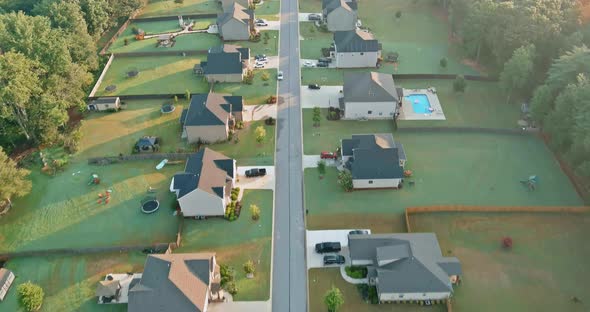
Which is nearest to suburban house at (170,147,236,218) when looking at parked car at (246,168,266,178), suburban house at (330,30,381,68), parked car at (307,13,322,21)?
parked car at (246,168,266,178)

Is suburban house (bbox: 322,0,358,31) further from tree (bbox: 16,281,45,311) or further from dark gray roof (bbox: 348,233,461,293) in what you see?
tree (bbox: 16,281,45,311)

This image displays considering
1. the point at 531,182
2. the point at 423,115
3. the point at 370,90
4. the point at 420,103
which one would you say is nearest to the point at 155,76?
the point at 370,90

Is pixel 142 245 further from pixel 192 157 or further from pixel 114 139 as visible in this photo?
pixel 114 139

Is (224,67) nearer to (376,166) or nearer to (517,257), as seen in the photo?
(376,166)

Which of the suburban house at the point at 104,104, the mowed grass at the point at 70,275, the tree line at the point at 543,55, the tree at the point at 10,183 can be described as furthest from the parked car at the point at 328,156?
the tree at the point at 10,183

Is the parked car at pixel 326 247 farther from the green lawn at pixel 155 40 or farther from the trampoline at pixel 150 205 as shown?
the green lawn at pixel 155 40

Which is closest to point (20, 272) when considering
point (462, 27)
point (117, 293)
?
point (117, 293)
